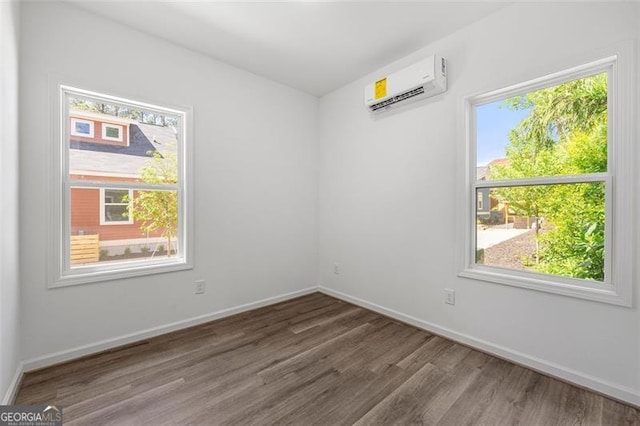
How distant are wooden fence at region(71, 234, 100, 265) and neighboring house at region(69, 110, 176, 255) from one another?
0.04m

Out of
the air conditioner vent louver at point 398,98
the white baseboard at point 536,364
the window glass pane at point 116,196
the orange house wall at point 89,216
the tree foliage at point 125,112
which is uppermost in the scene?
the air conditioner vent louver at point 398,98

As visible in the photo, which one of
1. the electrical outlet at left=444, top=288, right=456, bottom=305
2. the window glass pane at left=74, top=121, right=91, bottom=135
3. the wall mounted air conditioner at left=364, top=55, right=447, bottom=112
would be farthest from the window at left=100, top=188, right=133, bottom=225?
the electrical outlet at left=444, top=288, right=456, bottom=305

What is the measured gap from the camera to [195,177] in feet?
8.91

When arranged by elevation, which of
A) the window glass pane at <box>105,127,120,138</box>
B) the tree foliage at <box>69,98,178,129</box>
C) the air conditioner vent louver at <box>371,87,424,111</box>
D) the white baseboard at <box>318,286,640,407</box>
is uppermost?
the air conditioner vent louver at <box>371,87,424,111</box>

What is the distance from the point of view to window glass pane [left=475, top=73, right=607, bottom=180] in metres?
1.86

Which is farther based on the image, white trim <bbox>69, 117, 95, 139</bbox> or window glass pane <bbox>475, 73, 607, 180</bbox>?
white trim <bbox>69, 117, 95, 139</bbox>

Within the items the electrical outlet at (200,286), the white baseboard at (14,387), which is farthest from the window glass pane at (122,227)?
the white baseboard at (14,387)

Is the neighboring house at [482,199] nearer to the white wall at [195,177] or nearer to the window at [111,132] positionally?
the white wall at [195,177]

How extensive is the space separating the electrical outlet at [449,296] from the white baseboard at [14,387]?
10.0 ft

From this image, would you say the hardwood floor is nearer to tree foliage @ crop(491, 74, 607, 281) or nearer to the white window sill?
the white window sill

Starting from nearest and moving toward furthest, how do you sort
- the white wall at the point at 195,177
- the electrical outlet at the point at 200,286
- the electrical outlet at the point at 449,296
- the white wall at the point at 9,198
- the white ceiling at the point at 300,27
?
1. the white wall at the point at 9,198
2. the white wall at the point at 195,177
3. the white ceiling at the point at 300,27
4. the electrical outlet at the point at 449,296
5. the electrical outlet at the point at 200,286

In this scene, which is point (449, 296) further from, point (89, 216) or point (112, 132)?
point (112, 132)

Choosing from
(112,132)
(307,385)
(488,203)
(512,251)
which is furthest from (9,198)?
(512,251)

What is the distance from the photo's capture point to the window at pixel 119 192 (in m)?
2.13
